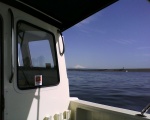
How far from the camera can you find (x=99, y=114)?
303cm

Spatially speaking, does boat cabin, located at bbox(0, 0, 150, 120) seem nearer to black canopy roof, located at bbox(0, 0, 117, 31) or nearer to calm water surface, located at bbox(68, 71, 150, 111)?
black canopy roof, located at bbox(0, 0, 117, 31)

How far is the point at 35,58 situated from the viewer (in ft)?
9.31

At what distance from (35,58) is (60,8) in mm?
745

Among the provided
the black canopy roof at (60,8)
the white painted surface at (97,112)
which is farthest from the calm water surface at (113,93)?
the black canopy roof at (60,8)

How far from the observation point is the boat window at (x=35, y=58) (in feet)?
8.64

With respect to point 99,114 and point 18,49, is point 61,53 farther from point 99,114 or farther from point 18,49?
point 99,114

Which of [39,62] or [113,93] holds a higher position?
[39,62]

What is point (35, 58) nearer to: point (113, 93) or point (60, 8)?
point (60, 8)

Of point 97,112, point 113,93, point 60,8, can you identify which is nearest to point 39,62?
point 60,8

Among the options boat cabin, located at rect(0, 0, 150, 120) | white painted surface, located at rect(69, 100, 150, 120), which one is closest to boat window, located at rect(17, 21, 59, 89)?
boat cabin, located at rect(0, 0, 150, 120)

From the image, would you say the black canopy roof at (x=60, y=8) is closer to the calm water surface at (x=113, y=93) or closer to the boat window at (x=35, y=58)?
the boat window at (x=35, y=58)

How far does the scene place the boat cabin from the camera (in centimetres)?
242

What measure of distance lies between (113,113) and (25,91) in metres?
1.20

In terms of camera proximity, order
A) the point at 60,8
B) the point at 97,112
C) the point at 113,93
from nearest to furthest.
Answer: the point at 60,8, the point at 97,112, the point at 113,93
